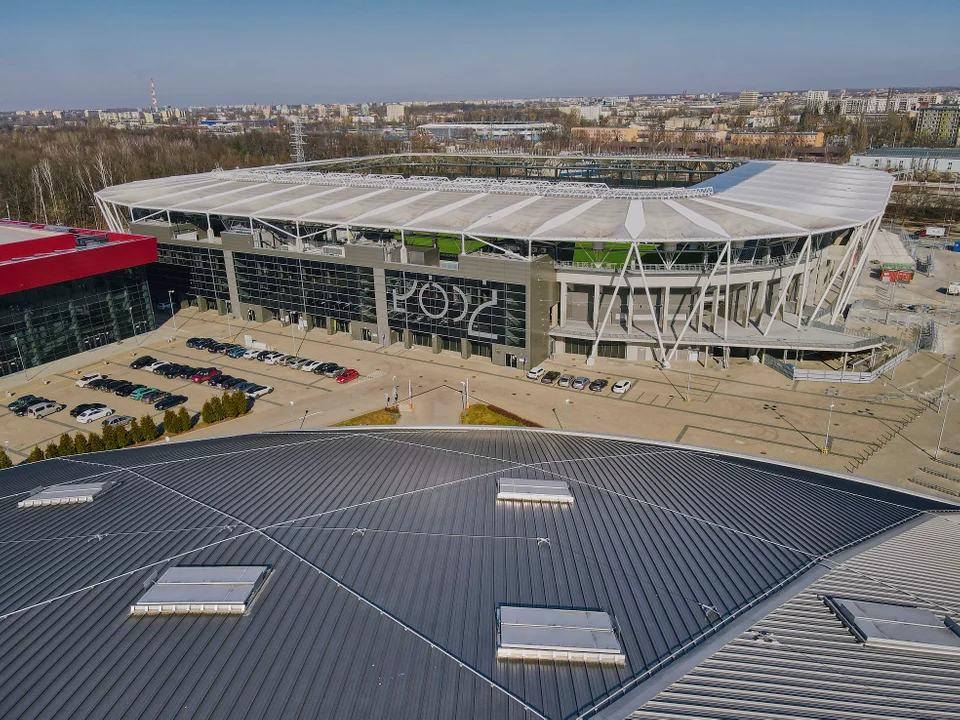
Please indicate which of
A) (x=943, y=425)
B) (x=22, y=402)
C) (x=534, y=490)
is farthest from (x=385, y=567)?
(x=22, y=402)

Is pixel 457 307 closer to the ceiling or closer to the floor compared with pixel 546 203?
closer to the floor

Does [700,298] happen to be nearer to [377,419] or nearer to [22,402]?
[377,419]

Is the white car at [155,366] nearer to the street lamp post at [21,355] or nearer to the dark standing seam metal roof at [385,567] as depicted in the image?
the street lamp post at [21,355]

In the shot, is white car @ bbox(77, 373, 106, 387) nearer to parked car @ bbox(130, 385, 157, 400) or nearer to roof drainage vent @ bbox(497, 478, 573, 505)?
parked car @ bbox(130, 385, 157, 400)

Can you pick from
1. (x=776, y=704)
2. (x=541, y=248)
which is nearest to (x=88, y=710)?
(x=776, y=704)

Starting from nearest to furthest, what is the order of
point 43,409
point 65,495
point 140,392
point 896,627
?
point 896,627, point 65,495, point 43,409, point 140,392
